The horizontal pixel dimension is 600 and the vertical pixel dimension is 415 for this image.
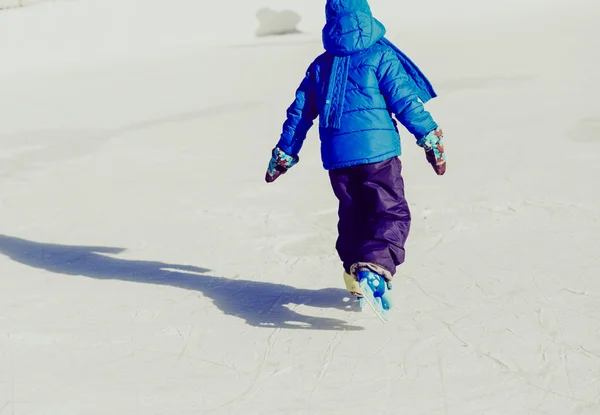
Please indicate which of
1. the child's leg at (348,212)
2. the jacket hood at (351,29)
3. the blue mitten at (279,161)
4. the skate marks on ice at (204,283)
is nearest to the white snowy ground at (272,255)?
the skate marks on ice at (204,283)

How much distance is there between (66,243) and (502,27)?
336 inches

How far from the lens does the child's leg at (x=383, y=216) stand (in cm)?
434

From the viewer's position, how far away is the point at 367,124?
4.30 meters

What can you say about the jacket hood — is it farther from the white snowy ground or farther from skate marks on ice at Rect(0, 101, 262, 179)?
skate marks on ice at Rect(0, 101, 262, 179)

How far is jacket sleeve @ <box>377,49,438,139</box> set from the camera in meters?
4.26

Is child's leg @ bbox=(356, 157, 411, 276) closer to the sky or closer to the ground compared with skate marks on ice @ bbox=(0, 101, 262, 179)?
closer to the sky

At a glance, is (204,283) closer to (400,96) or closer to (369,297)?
(369,297)

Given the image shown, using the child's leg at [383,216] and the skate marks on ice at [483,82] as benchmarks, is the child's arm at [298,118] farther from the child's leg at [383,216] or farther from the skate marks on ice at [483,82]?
the skate marks on ice at [483,82]

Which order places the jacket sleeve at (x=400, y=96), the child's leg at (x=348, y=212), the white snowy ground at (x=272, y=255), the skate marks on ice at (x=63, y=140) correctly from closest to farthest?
1. the white snowy ground at (x=272, y=255)
2. the jacket sleeve at (x=400, y=96)
3. the child's leg at (x=348, y=212)
4. the skate marks on ice at (x=63, y=140)

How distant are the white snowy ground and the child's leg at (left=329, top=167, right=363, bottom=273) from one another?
1.06ft

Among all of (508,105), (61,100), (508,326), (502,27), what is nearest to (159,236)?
(508,326)

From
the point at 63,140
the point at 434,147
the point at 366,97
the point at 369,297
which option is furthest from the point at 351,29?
the point at 63,140

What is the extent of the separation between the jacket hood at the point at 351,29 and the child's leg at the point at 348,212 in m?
0.51

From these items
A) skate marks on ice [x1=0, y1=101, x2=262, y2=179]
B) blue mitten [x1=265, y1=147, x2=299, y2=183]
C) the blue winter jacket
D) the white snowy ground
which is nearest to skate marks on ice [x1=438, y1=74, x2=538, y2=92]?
the white snowy ground
